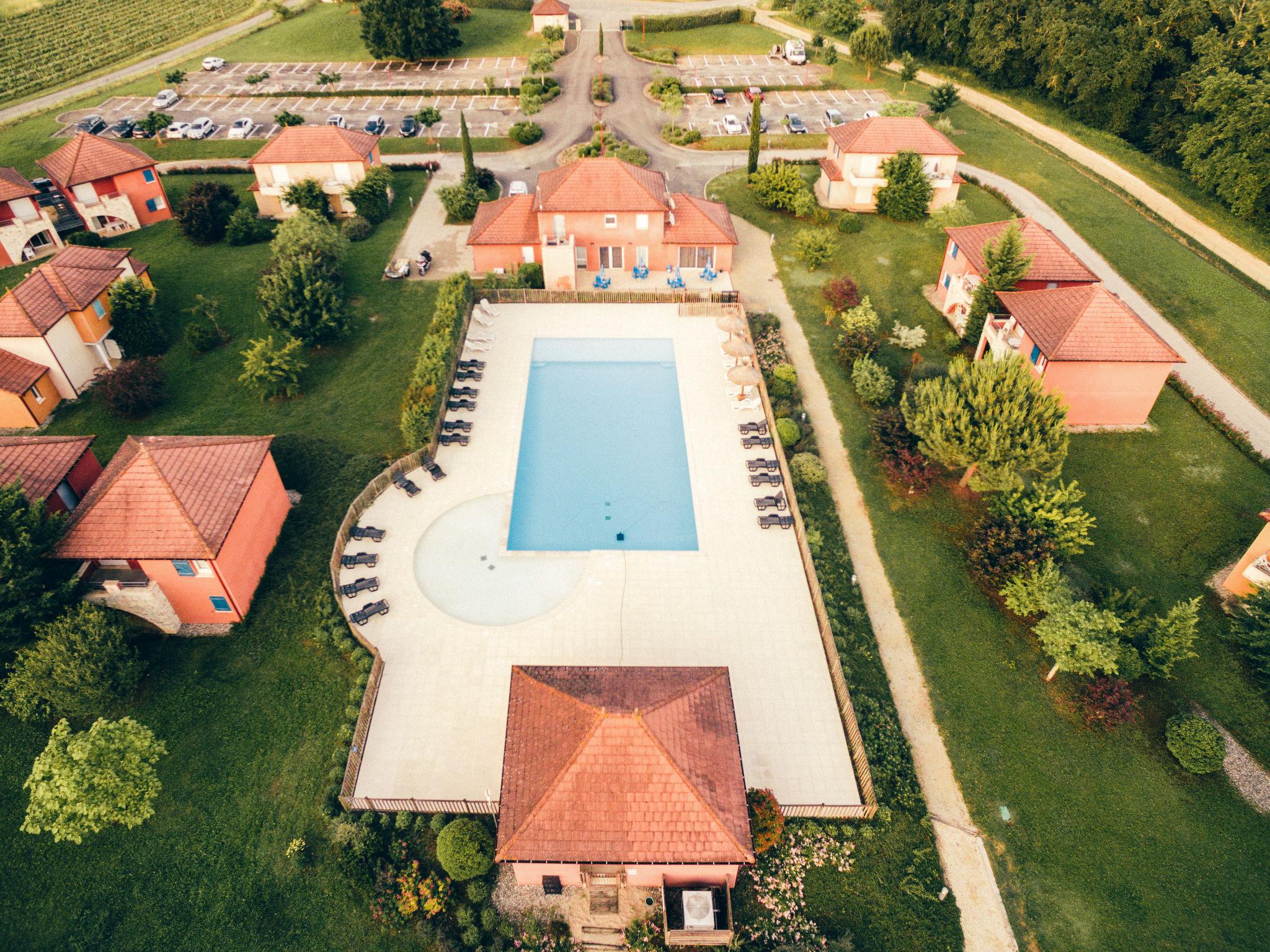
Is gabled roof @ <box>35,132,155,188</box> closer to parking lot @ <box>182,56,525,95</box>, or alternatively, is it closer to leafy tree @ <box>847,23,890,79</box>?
parking lot @ <box>182,56,525,95</box>

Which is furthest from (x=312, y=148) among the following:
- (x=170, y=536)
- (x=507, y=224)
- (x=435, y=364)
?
(x=170, y=536)

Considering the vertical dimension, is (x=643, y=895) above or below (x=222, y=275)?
below

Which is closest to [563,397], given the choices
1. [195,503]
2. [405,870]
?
[195,503]

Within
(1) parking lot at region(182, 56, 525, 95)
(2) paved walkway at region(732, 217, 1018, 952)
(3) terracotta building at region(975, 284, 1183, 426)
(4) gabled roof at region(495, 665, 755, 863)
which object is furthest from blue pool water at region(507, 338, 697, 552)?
(1) parking lot at region(182, 56, 525, 95)

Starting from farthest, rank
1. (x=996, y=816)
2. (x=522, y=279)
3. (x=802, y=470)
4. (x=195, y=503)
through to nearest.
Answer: (x=522, y=279)
(x=802, y=470)
(x=195, y=503)
(x=996, y=816)

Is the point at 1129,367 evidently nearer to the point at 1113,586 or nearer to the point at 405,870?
the point at 1113,586

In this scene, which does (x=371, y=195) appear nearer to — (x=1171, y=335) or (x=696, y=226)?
(x=696, y=226)

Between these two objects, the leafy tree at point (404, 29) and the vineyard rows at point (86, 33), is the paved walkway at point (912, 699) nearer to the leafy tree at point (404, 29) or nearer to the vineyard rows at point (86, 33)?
the leafy tree at point (404, 29)
